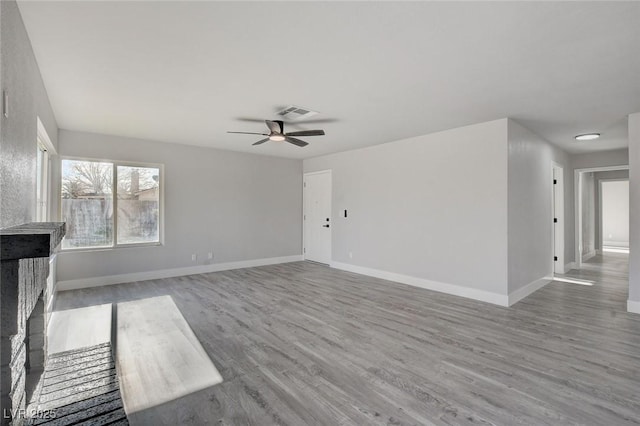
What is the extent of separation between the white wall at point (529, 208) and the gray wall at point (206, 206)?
4653 mm

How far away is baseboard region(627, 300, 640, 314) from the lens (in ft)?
12.7

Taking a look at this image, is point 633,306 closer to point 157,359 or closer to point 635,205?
point 635,205

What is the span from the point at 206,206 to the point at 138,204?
1170mm

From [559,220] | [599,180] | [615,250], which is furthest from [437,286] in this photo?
[615,250]

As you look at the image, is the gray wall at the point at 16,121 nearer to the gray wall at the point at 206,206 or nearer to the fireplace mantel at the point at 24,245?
the fireplace mantel at the point at 24,245

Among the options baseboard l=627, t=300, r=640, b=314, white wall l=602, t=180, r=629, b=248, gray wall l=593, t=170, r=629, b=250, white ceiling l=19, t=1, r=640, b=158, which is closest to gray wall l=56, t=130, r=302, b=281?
white ceiling l=19, t=1, r=640, b=158

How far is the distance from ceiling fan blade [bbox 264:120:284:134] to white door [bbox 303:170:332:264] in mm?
2900

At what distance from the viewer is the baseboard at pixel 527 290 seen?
4.23m

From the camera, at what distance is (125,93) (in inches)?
131

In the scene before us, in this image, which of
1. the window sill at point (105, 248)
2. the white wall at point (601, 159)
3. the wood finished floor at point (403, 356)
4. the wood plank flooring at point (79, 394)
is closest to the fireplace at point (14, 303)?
the wood plank flooring at point (79, 394)

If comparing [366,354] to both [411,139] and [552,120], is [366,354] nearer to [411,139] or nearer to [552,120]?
[411,139]

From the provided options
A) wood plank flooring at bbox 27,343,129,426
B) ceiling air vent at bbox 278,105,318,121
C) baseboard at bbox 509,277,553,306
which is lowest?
baseboard at bbox 509,277,553,306

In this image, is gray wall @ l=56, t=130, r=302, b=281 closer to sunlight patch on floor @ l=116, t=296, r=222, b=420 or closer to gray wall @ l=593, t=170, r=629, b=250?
sunlight patch on floor @ l=116, t=296, r=222, b=420

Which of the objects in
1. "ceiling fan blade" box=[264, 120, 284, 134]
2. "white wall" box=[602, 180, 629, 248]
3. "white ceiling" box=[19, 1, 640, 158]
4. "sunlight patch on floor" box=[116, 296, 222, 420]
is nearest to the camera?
"white ceiling" box=[19, 1, 640, 158]
